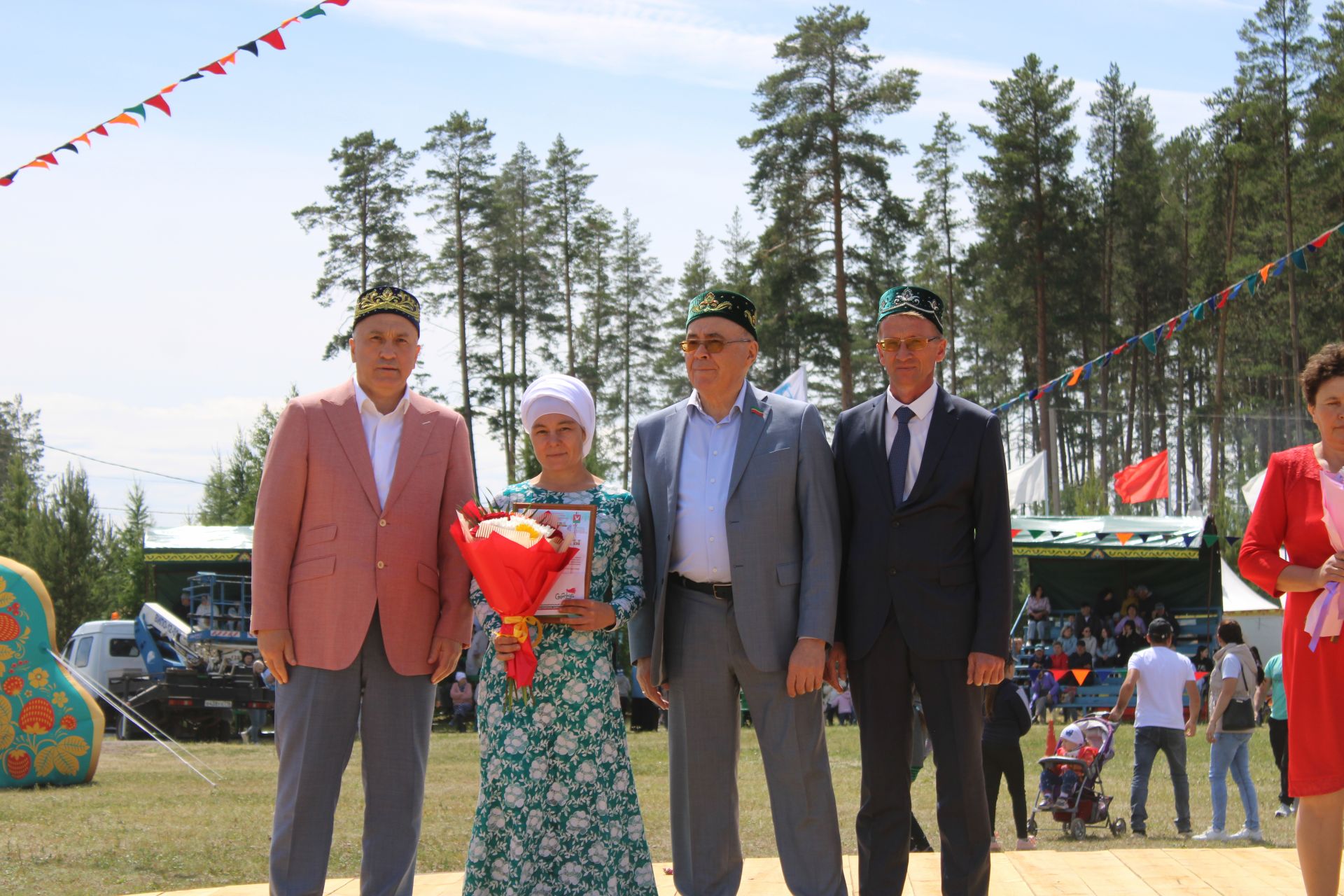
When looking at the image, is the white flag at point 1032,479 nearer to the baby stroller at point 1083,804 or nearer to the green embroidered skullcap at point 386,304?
the baby stroller at point 1083,804

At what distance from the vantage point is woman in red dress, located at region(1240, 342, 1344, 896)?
3.87 metres

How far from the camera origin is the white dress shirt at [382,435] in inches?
157

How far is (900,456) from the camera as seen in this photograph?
3916mm

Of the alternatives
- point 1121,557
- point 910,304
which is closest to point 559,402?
point 910,304

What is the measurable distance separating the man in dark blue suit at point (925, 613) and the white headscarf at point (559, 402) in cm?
88

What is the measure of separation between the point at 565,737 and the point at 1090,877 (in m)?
2.29

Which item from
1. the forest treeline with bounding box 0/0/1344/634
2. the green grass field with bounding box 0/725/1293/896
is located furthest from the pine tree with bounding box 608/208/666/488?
the green grass field with bounding box 0/725/1293/896

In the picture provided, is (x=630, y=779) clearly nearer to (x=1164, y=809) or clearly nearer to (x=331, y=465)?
(x=331, y=465)

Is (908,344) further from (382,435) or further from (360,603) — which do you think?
(360,603)

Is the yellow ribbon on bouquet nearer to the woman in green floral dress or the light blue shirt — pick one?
the woman in green floral dress

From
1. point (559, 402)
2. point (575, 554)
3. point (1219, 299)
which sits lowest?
point (575, 554)

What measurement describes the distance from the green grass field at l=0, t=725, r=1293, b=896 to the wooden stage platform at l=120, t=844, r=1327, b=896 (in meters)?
1.92

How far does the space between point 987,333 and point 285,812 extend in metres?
34.5

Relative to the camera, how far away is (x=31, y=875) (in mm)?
6742
